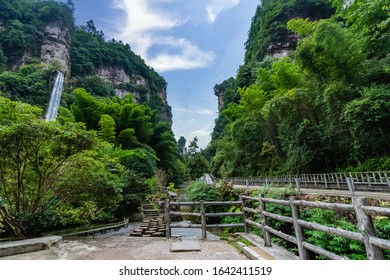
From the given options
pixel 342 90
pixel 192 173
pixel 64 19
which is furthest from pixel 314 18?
pixel 64 19

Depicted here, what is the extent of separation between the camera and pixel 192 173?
33156 millimetres

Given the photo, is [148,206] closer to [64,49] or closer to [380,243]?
[380,243]

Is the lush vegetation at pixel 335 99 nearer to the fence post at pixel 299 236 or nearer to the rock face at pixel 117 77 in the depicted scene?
the fence post at pixel 299 236

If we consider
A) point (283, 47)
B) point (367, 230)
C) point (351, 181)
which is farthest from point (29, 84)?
point (367, 230)

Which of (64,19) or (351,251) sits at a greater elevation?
(64,19)

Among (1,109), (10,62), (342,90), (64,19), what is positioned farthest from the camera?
(64,19)


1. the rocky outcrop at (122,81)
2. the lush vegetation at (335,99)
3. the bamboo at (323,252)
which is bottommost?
the bamboo at (323,252)

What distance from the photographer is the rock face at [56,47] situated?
115 feet

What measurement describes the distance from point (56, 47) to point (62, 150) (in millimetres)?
42152

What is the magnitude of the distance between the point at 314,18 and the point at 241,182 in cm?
2341

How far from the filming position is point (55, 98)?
28703 mm

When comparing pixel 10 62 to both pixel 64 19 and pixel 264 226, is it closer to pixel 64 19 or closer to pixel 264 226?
pixel 64 19

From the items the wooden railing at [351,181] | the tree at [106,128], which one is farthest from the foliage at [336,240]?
the tree at [106,128]

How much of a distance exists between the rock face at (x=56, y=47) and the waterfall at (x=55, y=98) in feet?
8.37
